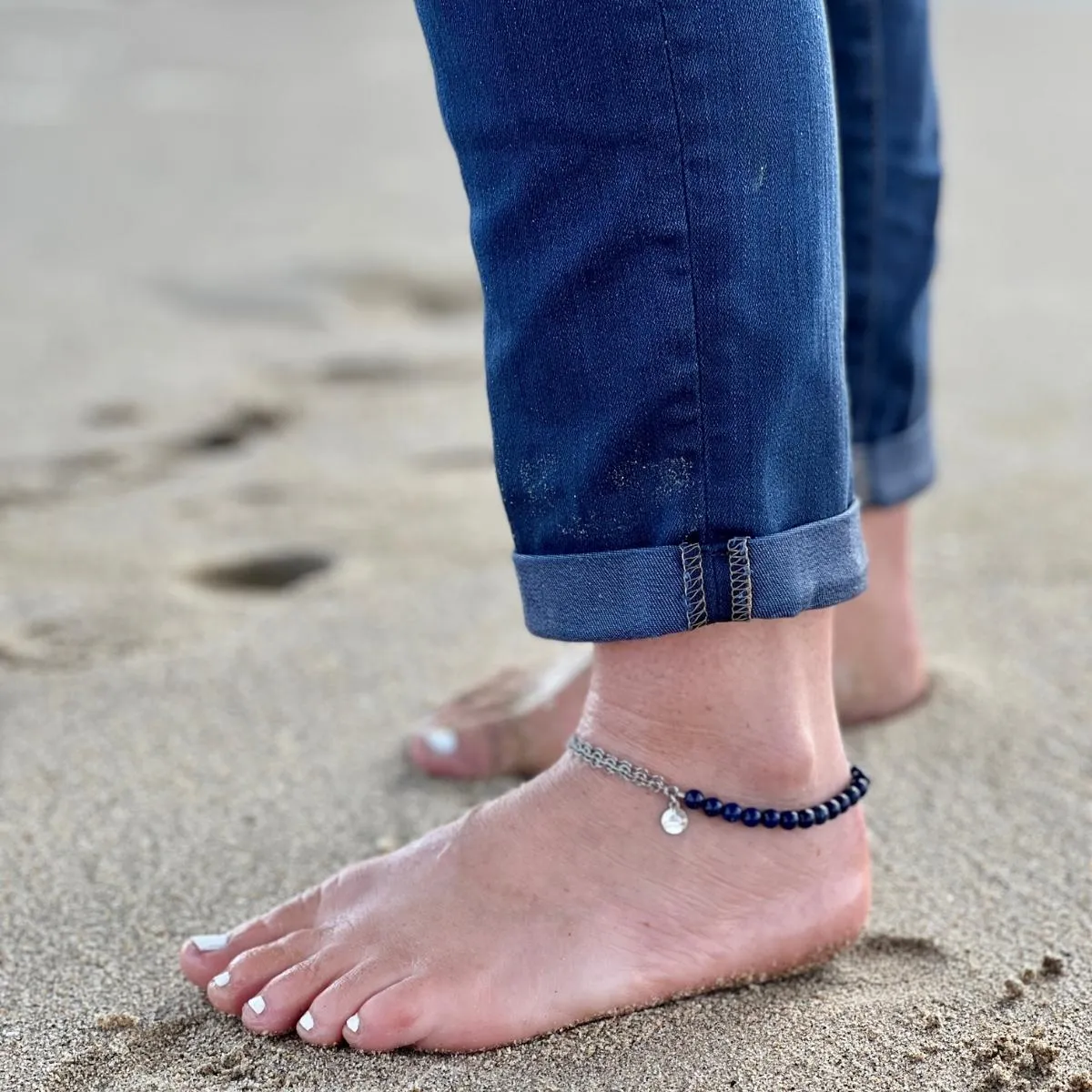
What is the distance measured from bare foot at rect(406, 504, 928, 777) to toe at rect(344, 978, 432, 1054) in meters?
0.38

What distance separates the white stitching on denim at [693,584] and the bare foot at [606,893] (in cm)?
4

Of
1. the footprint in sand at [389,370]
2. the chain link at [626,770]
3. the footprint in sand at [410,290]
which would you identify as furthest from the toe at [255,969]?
the footprint in sand at [410,290]

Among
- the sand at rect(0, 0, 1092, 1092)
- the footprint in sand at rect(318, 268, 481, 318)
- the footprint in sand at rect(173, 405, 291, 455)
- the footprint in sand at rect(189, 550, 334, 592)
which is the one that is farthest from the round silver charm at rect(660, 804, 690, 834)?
the footprint in sand at rect(318, 268, 481, 318)

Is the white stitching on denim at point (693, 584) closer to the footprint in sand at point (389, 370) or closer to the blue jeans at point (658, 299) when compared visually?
the blue jeans at point (658, 299)

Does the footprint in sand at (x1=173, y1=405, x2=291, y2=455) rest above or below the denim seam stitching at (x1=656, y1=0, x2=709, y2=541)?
below

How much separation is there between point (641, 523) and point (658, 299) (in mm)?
138

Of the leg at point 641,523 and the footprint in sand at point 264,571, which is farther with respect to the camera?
the footprint in sand at point 264,571

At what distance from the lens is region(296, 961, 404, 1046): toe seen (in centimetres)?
96

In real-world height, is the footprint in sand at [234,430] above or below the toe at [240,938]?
below

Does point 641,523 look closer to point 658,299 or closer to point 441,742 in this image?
point 658,299

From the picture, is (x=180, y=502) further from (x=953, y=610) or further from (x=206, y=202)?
(x=206, y=202)

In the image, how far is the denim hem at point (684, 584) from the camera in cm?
92

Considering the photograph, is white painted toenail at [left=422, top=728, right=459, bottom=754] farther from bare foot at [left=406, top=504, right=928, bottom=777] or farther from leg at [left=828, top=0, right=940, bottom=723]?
leg at [left=828, top=0, right=940, bottom=723]

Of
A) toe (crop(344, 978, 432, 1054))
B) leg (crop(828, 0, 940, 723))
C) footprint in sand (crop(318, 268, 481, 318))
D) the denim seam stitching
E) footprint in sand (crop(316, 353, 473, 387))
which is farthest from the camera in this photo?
footprint in sand (crop(318, 268, 481, 318))
